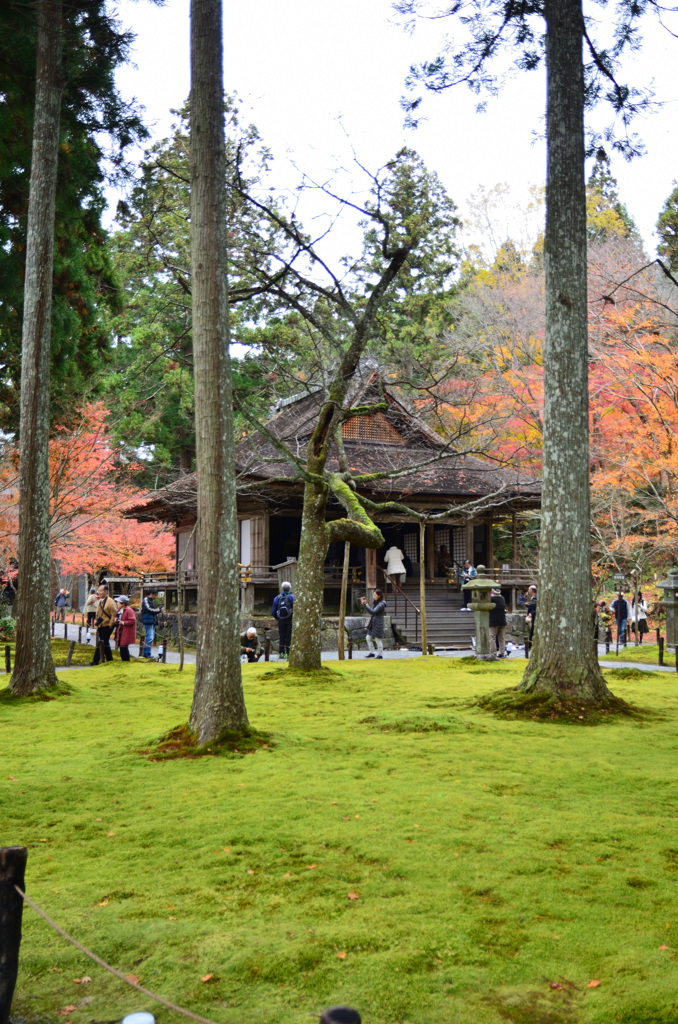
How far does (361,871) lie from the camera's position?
4.16m

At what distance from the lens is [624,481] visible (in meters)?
19.4

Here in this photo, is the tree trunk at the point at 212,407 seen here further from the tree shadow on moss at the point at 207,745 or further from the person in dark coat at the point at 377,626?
the person in dark coat at the point at 377,626

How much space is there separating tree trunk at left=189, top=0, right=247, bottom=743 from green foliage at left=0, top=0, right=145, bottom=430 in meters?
5.12

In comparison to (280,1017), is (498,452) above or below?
above

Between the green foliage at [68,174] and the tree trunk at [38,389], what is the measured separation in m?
0.85

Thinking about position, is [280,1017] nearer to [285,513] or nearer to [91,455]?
[91,455]

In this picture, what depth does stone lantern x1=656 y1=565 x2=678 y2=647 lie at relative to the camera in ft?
51.4

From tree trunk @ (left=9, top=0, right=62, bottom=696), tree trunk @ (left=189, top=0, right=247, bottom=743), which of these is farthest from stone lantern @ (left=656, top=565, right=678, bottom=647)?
tree trunk @ (left=9, top=0, right=62, bottom=696)

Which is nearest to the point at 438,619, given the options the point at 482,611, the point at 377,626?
the point at 377,626

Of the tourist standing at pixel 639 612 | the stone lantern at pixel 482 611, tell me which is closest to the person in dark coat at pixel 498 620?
the stone lantern at pixel 482 611

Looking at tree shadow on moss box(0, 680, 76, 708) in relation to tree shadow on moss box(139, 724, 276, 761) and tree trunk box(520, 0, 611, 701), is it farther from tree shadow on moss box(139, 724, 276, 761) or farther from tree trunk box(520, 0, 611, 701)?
tree trunk box(520, 0, 611, 701)

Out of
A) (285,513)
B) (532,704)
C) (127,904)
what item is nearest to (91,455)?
(285,513)

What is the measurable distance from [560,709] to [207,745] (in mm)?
3867

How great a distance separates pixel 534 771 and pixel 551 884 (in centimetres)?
234
